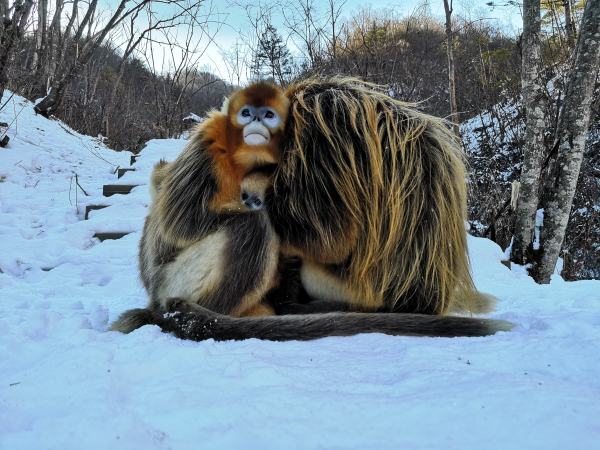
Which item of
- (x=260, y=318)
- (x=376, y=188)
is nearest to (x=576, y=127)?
(x=376, y=188)

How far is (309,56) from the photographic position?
8031mm

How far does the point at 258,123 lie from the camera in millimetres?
1812

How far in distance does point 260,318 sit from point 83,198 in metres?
4.75

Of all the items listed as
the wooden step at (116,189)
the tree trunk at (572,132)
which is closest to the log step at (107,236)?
the wooden step at (116,189)

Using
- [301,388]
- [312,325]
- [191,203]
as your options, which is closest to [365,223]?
→ [312,325]

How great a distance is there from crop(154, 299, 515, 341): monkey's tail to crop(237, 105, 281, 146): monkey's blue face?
71 cm

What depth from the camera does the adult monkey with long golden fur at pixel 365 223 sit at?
5.61 ft

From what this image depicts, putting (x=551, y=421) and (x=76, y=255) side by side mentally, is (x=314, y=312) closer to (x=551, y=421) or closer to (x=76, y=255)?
(x=551, y=421)

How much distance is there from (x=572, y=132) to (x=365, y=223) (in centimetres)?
394

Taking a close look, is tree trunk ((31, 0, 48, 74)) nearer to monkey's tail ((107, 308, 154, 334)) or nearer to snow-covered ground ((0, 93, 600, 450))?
snow-covered ground ((0, 93, 600, 450))

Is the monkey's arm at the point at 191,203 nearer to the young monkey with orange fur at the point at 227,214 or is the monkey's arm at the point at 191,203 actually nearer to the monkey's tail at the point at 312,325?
the young monkey with orange fur at the point at 227,214

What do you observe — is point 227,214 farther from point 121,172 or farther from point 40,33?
point 40,33

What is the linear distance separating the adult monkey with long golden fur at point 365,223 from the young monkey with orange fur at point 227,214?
0.21 ft

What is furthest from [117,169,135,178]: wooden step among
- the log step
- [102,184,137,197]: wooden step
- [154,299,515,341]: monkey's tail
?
[154,299,515,341]: monkey's tail
